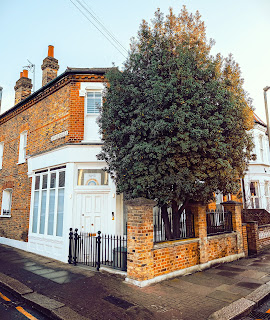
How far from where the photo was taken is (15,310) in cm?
472

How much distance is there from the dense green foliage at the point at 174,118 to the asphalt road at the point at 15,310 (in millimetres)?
3503

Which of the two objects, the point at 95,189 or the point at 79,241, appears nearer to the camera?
the point at 79,241

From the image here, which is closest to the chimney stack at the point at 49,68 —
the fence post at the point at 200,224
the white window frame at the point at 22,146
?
→ the white window frame at the point at 22,146

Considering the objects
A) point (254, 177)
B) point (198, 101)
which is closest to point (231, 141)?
point (198, 101)

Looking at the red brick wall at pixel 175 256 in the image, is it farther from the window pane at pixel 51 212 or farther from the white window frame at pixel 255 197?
the white window frame at pixel 255 197

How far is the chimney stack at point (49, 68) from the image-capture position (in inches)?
513

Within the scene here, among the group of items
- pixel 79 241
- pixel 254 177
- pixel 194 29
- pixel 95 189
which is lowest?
pixel 79 241

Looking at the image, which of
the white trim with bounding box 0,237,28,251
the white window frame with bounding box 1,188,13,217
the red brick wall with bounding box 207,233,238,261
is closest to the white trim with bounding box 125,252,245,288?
the red brick wall with bounding box 207,233,238,261

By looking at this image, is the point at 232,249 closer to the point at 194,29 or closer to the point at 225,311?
the point at 225,311

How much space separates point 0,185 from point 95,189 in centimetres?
833

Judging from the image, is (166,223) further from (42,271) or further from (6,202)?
(6,202)

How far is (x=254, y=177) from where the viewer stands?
56.3ft

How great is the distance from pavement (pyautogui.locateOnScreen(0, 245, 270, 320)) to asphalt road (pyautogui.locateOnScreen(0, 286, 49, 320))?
4.6 inches

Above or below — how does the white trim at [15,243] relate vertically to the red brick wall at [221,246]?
below
